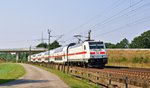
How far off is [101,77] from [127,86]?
21.0 feet

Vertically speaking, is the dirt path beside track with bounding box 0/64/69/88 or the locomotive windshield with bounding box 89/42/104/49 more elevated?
the locomotive windshield with bounding box 89/42/104/49

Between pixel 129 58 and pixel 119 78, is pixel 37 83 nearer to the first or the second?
pixel 119 78

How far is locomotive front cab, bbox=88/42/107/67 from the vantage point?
136 ft

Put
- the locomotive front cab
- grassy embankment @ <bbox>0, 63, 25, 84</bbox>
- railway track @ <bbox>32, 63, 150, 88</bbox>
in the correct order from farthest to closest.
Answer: the locomotive front cab → grassy embankment @ <bbox>0, 63, 25, 84</bbox> → railway track @ <bbox>32, 63, 150, 88</bbox>

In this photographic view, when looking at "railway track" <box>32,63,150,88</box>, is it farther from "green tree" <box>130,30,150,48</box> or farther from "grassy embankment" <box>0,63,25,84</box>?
"green tree" <box>130,30,150,48</box>

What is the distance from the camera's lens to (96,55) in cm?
4184

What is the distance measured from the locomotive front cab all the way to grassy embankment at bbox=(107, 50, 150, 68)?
25.2 meters

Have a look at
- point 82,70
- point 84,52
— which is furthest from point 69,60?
point 82,70

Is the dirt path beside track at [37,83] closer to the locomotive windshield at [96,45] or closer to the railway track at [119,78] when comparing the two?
the railway track at [119,78]

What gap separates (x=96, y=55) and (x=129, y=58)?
37.5 meters

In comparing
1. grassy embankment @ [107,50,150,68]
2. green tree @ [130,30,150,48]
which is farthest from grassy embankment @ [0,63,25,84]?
green tree @ [130,30,150,48]

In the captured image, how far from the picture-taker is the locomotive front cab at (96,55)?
136 feet

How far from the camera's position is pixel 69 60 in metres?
57.2

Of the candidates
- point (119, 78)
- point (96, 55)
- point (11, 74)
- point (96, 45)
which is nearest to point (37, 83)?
point (119, 78)
